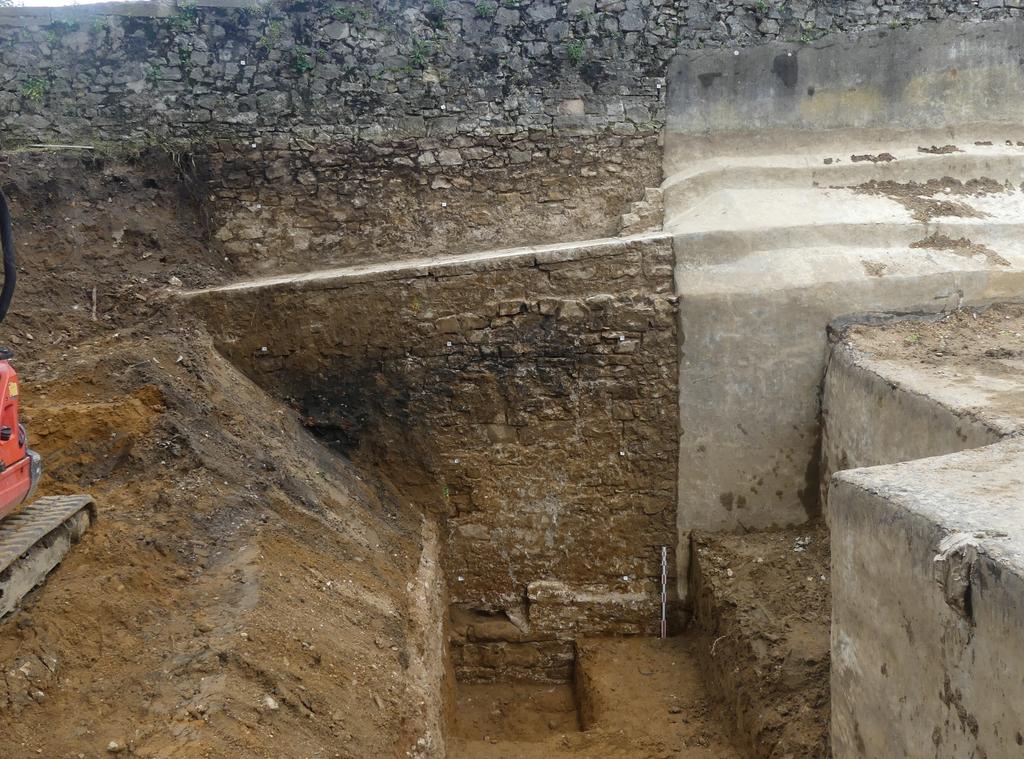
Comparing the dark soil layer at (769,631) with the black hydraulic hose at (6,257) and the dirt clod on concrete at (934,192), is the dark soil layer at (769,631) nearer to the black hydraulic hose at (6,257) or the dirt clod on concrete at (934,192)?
the dirt clod on concrete at (934,192)

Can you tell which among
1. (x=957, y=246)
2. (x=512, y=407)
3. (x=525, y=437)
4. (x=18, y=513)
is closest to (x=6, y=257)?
(x=18, y=513)

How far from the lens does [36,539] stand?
4.04 m

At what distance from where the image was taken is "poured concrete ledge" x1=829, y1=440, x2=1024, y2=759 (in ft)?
9.43

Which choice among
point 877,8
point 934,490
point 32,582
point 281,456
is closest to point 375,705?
point 32,582

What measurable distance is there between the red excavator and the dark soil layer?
4005 millimetres

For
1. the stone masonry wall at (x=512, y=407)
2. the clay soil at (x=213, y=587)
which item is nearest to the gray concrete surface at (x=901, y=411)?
the clay soil at (x=213, y=587)

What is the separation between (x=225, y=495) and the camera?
5.24 meters

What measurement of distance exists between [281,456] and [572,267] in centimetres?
273

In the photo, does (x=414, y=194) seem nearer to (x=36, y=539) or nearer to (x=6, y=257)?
(x=6, y=257)

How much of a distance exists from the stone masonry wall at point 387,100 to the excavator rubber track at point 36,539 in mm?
3908

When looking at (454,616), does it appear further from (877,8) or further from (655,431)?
(877,8)

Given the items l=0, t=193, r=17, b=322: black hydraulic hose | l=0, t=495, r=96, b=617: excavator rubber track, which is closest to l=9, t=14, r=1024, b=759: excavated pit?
l=0, t=495, r=96, b=617: excavator rubber track

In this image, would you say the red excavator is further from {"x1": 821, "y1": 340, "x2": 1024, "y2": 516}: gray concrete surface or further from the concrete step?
the concrete step

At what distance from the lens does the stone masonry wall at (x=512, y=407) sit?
279 inches
